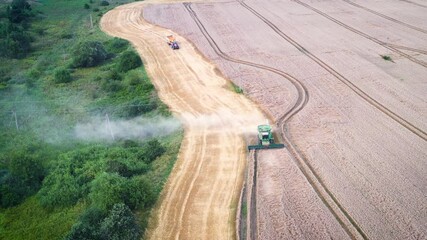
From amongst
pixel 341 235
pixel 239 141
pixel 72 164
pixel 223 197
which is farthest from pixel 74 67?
pixel 341 235

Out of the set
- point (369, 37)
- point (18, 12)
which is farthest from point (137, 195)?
point (18, 12)

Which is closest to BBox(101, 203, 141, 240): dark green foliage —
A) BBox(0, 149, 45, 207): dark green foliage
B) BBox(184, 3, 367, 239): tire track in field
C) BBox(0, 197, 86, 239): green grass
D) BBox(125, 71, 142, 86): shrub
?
BBox(0, 197, 86, 239): green grass

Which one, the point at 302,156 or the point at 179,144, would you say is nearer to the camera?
the point at 302,156

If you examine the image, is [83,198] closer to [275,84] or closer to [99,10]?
[275,84]

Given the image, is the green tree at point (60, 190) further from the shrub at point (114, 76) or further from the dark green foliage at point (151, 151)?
the shrub at point (114, 76)

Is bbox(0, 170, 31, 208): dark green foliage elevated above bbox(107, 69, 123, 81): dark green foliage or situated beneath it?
situated beneath

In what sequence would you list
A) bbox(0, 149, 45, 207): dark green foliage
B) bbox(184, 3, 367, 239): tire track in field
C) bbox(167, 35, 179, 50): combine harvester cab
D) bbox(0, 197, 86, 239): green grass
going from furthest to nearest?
bbox(167, 35, 179, 50): combine harvester cab, bbox(0, 149, 45, 207): dark green foliage, bbox(0, 197, 86, 239): green grass, bbox(184, 3, 367, 239): tire track in field

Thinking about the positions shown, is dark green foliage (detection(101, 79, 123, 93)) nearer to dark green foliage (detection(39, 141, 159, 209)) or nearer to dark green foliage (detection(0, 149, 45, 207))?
dark green foliage (detection(39, 141, 159, 209))
